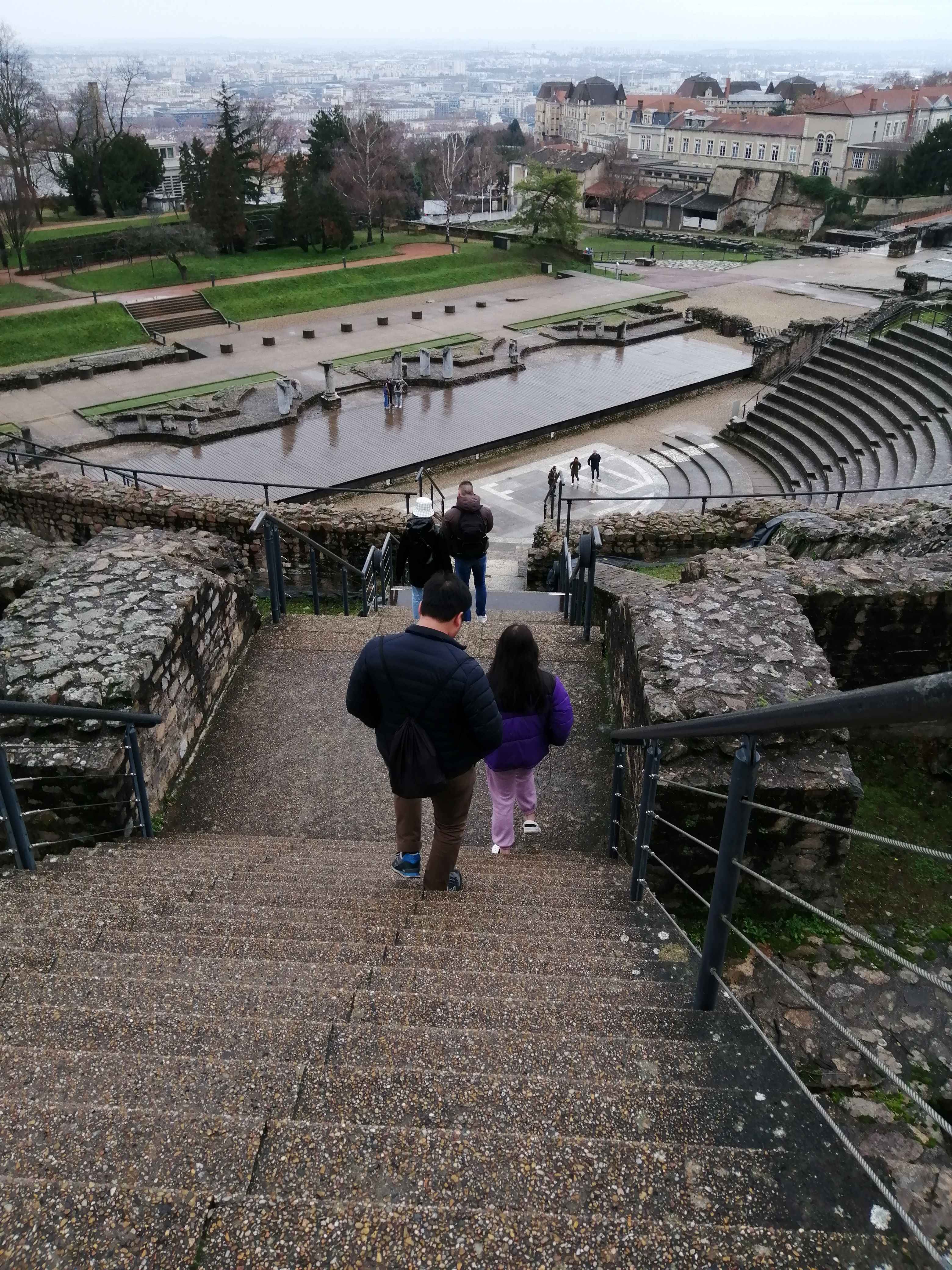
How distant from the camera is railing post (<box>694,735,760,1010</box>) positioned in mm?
2410

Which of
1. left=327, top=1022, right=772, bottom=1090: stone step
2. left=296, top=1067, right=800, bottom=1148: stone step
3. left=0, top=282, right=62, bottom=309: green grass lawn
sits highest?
left=296, top=1067, right=800, bottom=1148: stone step

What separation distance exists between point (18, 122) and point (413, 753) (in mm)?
44201

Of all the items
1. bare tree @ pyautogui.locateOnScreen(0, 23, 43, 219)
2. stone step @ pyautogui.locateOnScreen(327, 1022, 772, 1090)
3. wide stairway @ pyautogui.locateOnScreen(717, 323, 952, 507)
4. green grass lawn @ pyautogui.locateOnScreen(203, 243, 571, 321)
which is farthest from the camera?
bare tree @ pyautogui.locateOnScreen(0, 23, 43, 219)

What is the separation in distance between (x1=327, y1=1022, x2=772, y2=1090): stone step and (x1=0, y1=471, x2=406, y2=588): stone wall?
349 inches

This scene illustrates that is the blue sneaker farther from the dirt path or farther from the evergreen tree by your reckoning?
the evergreen tree

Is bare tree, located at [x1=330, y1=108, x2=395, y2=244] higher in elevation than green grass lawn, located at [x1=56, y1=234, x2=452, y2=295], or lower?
higher

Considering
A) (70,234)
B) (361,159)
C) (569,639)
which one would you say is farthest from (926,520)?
(361,159)

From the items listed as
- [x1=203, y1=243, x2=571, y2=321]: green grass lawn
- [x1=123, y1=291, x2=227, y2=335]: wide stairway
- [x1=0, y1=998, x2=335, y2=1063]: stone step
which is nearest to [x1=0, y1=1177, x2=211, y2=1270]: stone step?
[x1=0, y1=998, x2=335, y2=1063]: stone step

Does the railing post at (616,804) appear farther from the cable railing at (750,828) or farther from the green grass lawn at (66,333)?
the green grass lawn at (66,333)

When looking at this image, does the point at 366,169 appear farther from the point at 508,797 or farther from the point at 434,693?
the point at 434,693

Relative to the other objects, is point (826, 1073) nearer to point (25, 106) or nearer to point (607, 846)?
point (607, 846)

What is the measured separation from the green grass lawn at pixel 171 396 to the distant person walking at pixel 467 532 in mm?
16041

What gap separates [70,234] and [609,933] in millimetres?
41168

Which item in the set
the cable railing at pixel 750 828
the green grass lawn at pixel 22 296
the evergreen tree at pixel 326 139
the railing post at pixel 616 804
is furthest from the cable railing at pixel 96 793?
the evergreen tree at pixel 326 139
